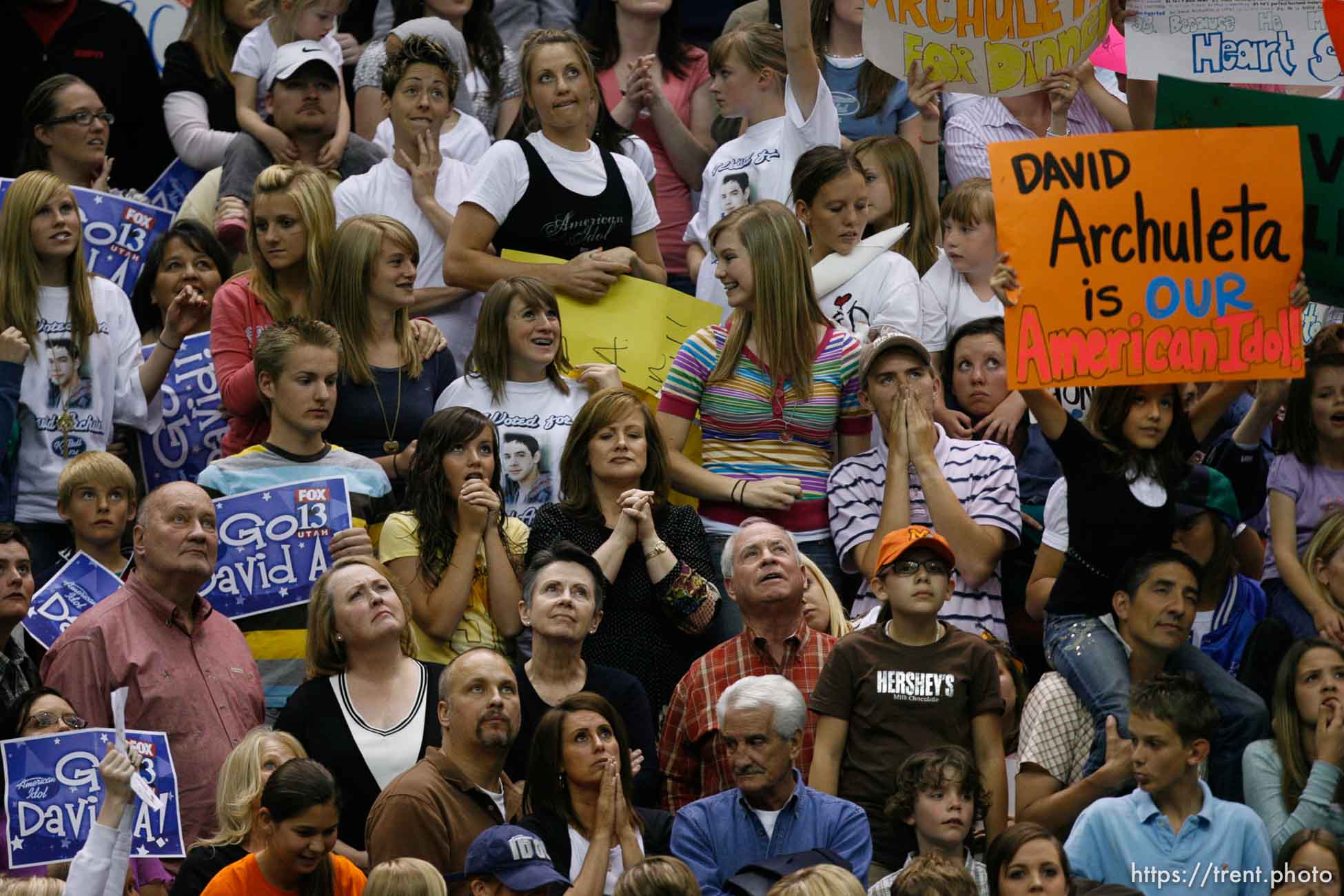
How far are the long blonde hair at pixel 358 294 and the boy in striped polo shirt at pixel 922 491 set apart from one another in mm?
1861

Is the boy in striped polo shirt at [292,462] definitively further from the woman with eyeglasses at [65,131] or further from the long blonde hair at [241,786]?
the woman with eyeglasses at [65,131]

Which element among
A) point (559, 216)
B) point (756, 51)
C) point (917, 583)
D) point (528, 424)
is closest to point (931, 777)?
point (917, 583)

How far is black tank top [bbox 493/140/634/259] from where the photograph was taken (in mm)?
10289

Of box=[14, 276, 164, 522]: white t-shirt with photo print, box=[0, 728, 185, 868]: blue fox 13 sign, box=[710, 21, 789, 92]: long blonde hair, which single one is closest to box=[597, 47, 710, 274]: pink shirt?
box=[710, 21, 789, 92]: long blonde hair

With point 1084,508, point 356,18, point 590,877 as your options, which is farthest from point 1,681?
point 356,18

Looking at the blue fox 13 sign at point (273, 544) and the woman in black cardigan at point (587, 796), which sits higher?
the blue fox 13 sign at point (273, 544)

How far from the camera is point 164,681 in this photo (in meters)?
8.01

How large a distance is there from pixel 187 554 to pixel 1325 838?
12.9 ft

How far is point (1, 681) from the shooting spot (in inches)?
318

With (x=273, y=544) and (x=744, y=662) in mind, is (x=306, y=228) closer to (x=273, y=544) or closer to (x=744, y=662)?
(x=273, y=544)

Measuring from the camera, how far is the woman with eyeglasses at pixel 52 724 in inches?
299

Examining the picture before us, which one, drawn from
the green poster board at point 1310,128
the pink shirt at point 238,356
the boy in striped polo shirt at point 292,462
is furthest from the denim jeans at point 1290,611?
the pink shirt at point 238,356

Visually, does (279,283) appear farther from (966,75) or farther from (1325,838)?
(1325,838)

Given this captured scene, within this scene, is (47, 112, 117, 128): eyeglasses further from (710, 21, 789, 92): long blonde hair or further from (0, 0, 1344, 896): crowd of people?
(710, 21, 789, 92): long blonde hair
